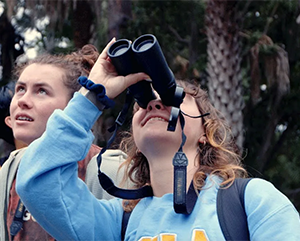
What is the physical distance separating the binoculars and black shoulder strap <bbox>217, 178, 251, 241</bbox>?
0.40m

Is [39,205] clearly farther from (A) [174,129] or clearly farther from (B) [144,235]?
(A) [174,129]

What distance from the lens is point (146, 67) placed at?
2111 mm

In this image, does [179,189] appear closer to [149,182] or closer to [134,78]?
[149,182]

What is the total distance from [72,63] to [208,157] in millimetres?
1160

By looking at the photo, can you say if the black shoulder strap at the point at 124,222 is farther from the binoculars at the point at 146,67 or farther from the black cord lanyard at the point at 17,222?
the black cord lanyard at the point at 17,222

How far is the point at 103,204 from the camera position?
2.34m

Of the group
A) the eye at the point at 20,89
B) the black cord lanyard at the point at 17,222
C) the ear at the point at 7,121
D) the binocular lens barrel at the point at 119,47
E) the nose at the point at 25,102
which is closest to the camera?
the binocular lens barrel at the point at 119,47

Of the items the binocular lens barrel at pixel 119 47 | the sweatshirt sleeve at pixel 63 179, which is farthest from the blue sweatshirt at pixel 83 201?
the binocular lens barrel at pixel 119 47

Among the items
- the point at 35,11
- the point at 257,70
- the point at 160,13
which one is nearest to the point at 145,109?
the point at 35,11

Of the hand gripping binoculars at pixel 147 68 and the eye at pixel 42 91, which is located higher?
the hand gripping binoculars at pixel 147 68

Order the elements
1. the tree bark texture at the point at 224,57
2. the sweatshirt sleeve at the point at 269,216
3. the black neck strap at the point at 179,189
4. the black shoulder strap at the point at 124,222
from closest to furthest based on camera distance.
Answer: the sweatshirt sleeve at the point at 269,216
the black neck strap at the point at 179,189
the black shoulder strap at the point at 124,222
the tree bark texture at the point at 224,57

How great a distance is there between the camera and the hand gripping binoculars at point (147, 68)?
207cm

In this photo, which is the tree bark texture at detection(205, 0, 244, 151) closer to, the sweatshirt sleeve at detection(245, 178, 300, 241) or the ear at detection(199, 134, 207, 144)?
the ear at detection(199, 134, 207, 144)

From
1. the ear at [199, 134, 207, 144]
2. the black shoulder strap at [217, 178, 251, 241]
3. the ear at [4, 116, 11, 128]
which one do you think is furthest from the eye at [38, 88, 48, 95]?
the black shoulder strap at [217, 178, 251, 241]
